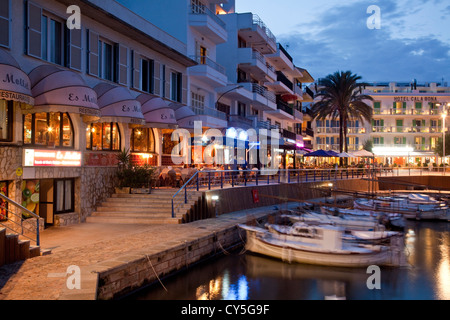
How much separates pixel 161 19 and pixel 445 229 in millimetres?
23031

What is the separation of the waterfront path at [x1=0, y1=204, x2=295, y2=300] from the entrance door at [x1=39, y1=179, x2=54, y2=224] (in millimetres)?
823

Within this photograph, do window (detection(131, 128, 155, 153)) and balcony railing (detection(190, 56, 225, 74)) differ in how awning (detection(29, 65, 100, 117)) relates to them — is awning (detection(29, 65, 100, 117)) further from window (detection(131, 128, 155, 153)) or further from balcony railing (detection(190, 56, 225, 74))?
balcony railing (detection(190, 56, 225, 74))

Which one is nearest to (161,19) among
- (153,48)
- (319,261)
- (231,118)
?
(153,48)

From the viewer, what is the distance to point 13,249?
1168 cm

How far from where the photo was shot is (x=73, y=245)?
14016 millimetres

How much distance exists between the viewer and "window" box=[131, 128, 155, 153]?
24062 mm

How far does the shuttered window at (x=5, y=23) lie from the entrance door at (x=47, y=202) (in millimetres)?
5375

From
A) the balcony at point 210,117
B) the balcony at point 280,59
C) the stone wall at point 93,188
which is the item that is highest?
the balcony at point 280,59

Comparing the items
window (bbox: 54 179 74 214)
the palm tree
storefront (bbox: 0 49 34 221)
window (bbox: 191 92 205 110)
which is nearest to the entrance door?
window (bbox: 54 179 74 214)

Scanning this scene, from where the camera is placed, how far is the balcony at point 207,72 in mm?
31156

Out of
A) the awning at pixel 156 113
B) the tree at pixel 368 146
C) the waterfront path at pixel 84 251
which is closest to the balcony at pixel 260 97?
the awning at pixel 156 113

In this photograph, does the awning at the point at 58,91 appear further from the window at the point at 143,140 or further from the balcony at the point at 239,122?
the balcony at the point at 239,122

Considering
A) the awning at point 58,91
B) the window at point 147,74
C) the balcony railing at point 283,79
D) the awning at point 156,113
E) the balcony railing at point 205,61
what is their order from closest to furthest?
1. the awning at point 58,91
2. the awning at point 156,113
3. the window at point 147,74
4. the balcony railing at point 205,61
5. the balcony railing at point 283,79

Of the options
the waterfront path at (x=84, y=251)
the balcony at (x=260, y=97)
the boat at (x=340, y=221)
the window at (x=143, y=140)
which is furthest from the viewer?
the balcony at (x=260, y=97)
